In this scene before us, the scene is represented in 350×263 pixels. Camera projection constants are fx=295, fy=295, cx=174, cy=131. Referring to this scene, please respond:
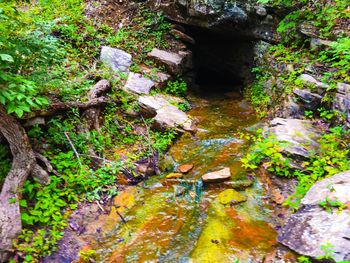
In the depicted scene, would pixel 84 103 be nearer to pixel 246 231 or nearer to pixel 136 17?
pixel 246 231

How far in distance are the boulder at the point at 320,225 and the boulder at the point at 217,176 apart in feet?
4.74

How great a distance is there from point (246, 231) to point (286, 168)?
1.43 meters

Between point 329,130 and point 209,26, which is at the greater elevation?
point 209,26

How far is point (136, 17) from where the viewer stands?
33.6 feet

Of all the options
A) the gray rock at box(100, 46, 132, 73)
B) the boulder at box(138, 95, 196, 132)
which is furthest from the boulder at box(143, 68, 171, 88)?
the boulder at box(138, 95, 196, 132)

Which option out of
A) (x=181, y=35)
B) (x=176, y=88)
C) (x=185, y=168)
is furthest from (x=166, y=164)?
(x=181, y=35)

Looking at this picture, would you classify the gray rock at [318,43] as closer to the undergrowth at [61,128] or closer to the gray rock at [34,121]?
the undergrowth at [61,128]

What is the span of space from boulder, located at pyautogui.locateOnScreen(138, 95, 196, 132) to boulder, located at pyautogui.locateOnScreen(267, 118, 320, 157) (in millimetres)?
1995

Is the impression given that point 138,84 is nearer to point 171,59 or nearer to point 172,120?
point 172,120

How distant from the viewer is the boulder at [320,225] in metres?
3.30

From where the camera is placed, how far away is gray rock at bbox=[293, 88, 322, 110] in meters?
6.34

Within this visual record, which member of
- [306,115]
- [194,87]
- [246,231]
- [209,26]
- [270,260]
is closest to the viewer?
[270,260]

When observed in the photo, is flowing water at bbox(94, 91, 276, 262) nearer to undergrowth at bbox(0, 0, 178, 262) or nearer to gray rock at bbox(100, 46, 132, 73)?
undergrowth at bbox(0, 0, 178, 262)

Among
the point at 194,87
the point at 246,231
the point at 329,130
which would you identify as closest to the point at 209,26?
the point at 194,87
